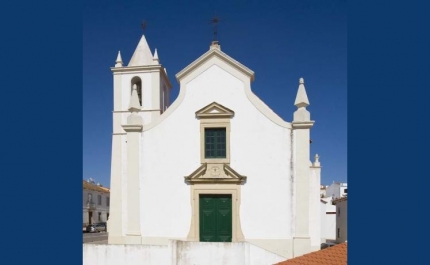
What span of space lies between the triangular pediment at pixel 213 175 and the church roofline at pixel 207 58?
3.33 metres

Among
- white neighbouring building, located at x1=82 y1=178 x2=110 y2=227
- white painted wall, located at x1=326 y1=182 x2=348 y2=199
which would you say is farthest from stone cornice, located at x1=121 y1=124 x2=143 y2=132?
white painted wall, located at x1=326 y1=182 x2=348 y2=199

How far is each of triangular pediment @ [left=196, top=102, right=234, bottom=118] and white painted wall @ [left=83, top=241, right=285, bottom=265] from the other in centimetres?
416

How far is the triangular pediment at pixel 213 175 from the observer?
35.0 ft

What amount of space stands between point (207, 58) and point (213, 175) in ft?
13.6

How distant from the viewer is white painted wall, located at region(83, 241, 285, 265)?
30.3 ft

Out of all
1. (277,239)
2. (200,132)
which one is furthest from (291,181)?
(200,132)

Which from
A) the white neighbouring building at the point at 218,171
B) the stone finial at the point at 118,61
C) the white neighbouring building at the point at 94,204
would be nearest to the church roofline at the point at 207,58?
the white neighbouring building at the point at 218,171

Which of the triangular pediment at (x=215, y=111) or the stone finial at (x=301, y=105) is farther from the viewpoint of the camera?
the triangular pediment at (x=215, y=111)

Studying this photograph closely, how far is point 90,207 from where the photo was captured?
1304 inches

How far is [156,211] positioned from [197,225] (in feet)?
4.94

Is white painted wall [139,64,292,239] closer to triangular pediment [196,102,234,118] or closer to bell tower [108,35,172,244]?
triangular pediment [196,102,234,118]

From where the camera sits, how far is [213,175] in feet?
35.2

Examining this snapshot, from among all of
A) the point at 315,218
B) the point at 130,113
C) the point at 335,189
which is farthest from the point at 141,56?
the point at 335,189

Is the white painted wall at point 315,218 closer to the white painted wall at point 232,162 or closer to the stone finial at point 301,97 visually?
the white painted wall at point 232,162
